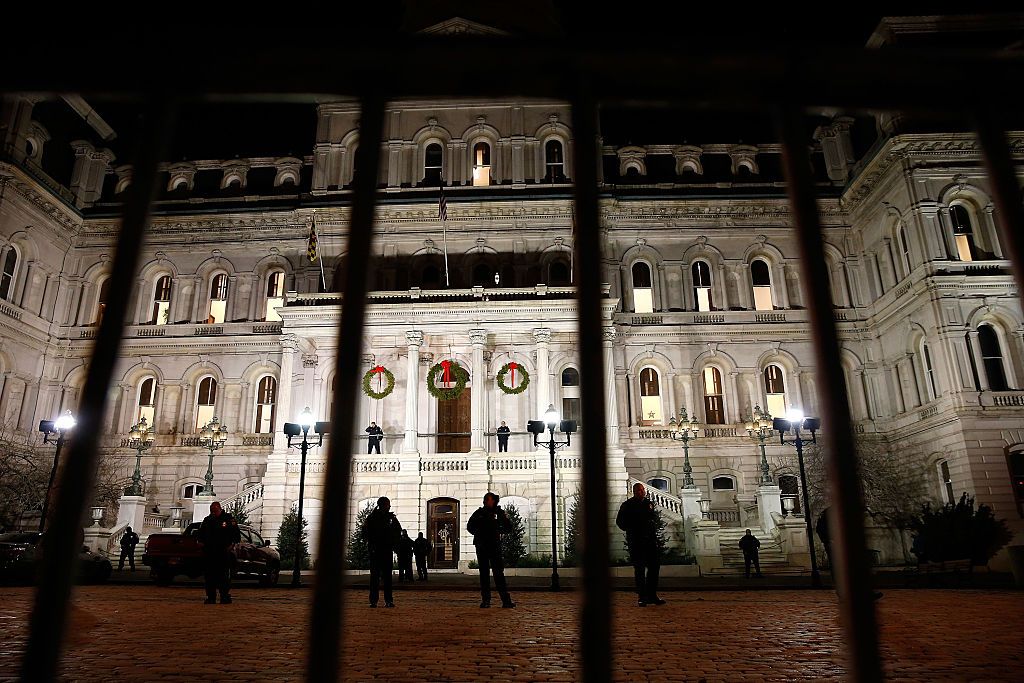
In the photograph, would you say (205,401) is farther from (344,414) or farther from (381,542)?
(344,414)

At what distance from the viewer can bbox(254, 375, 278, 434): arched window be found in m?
32.0

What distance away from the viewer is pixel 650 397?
31734 millimetres

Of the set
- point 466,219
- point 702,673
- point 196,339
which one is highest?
point 466,219

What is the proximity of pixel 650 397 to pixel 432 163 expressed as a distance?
53.6 feet

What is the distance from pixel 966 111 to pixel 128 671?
5.73 m

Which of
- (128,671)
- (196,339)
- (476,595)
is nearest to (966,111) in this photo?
(128,671)

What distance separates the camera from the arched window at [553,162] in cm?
3431

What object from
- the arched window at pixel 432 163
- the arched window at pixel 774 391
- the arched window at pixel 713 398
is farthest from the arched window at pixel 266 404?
the arched window at pixel 774 391

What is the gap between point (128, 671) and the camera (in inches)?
184

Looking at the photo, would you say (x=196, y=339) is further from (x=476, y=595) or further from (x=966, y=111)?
(x=966, y=111)

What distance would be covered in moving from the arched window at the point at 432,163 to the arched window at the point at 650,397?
14.3 m

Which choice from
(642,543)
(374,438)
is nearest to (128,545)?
(374,438)

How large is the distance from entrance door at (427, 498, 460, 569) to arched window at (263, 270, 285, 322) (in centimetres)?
1344

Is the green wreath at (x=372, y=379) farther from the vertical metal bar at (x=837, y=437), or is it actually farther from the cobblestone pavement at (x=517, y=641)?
the vertical metal bar at (x=837, y=437)
